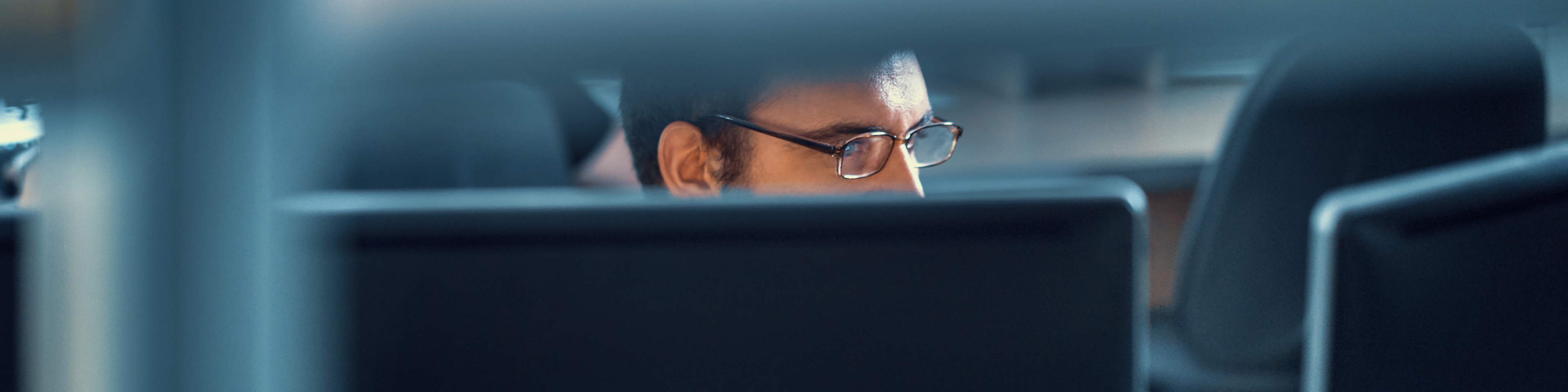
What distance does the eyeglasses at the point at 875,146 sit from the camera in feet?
3.46

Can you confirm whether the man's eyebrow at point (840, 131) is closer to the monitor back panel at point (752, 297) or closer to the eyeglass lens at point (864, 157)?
the eyeglass lens at point (864, 157)

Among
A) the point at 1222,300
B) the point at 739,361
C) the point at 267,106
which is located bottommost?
the point at 1222,300

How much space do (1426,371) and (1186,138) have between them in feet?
7.34

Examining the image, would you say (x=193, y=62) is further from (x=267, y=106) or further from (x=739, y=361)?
(x=739, y=361)

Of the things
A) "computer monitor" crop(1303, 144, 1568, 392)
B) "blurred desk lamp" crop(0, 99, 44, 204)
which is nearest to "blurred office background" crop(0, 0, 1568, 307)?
"blurred desk lamp" crop(0, 99, 44, 204)

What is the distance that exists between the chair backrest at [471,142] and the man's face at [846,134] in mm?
419

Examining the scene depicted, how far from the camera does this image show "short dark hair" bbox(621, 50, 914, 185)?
11.8 inches

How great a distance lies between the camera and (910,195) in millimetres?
397

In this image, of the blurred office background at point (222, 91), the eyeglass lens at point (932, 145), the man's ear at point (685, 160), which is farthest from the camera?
the eyeglass lens at point (932, 145)

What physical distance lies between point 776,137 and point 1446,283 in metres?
0.66

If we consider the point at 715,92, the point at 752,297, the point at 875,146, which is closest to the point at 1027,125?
the point at 875,146

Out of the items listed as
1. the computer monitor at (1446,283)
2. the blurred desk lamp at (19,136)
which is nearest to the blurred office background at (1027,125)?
the blurred desk lamp at (19,136)

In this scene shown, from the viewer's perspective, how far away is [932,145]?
128 cm

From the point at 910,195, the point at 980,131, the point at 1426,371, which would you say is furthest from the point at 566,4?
the point at 980,131
